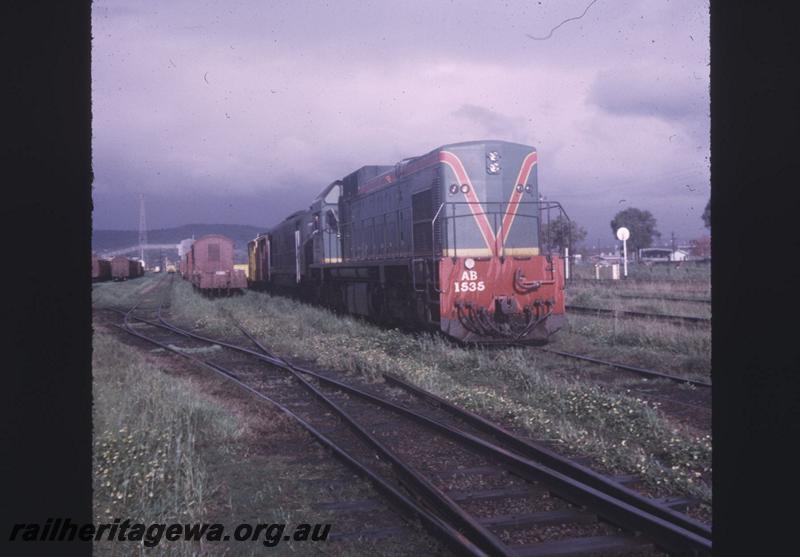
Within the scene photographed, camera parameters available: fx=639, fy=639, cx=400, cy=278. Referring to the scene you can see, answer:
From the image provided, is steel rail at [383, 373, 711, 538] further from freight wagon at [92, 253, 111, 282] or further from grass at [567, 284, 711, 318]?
freight wagon at [92, 253, 111, 282]

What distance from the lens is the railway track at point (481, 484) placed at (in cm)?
357

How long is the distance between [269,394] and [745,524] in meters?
7.91

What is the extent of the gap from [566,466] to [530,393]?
3095 millimetres

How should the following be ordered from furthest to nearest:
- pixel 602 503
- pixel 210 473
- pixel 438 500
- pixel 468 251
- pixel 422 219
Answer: pixel 422 219 → pixel 468 251 → pixel 210 473 → pixel 438 500 → pixel 602 503

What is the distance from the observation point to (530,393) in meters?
7.90

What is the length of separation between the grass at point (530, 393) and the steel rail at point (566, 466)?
37cm

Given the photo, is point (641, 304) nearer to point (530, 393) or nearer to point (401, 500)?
point (530, 393)

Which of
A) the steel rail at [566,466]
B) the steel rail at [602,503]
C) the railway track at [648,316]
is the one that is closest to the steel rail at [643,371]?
the steel rail at [566,466]

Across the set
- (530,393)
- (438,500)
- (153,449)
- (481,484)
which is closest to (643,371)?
(530,393)

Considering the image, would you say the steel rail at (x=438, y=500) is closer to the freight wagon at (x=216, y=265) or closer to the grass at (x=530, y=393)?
the grass at (x=530, y=393)

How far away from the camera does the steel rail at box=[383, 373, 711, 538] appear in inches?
145

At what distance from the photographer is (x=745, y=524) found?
1.09m

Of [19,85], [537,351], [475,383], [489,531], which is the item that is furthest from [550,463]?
[537,351]

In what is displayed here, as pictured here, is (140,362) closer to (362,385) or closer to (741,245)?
(362,385)
